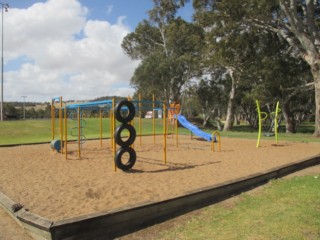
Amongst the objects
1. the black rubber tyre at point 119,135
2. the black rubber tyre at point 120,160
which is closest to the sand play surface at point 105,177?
the black rubber tyre at point 120,160

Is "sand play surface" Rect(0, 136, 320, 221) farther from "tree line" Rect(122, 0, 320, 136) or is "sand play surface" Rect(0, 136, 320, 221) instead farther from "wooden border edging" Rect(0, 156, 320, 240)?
"tree line" Rect(122, 0, 320, 136)

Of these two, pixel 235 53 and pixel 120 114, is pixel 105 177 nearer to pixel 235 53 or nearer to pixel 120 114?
pixel 120 114

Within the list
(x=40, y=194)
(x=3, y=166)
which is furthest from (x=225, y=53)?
(x=40, y=194)

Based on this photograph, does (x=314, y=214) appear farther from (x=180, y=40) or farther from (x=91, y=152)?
(x=180, y=40)

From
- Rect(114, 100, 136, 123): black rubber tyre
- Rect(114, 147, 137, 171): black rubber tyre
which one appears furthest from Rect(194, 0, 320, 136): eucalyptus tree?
Rect(114, 147, 137, 171): black rubber tyre

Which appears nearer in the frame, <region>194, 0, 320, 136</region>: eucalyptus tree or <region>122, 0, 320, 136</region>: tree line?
<region>194, 0, 320, 136</region>: eucalyptus tree

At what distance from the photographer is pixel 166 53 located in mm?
41031

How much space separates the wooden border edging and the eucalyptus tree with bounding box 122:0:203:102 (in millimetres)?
29371

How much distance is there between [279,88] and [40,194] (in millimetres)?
25606

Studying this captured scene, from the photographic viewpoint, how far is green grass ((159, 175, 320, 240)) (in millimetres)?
4562

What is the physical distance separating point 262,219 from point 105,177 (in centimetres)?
464

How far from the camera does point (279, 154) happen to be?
13188 mm

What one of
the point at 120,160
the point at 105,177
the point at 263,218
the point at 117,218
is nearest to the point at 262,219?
the point at 263,218

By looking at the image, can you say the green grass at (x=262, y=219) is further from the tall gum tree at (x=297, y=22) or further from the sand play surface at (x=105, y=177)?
the tall gum tree at (x=297, y=22)
